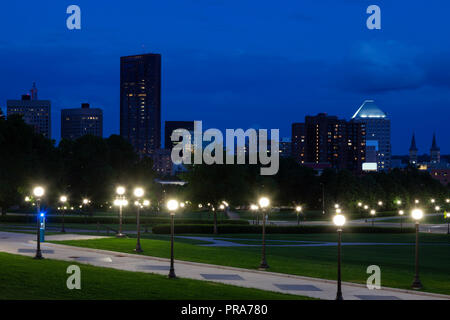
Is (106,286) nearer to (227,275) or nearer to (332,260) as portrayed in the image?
(227,275)

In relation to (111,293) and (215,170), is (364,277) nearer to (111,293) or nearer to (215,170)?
(111,293)

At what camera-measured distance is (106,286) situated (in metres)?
17.8

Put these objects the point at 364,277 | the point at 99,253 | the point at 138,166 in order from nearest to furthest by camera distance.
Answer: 1. the point at 364,277
2. the point at 99,253
3. the point at 138,166

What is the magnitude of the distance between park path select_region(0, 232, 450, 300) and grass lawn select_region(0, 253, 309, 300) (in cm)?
163

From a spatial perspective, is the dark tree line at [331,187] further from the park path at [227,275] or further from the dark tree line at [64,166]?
the park path at [227,275]

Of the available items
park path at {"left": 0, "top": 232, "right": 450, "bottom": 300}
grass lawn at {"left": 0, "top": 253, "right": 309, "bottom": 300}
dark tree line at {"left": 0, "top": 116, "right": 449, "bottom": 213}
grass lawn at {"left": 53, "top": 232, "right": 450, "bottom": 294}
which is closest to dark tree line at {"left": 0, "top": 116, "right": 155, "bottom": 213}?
dark tree line at {"left": 0, "top": 116, "right": 449, "bottom": 213}

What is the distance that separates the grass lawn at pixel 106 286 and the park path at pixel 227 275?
163 centimetres

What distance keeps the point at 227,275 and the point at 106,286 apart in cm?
654

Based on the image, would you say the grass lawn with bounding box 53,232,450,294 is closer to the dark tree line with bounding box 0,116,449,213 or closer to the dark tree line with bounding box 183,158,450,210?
the dark tree line with bounding box 0,116,449,213

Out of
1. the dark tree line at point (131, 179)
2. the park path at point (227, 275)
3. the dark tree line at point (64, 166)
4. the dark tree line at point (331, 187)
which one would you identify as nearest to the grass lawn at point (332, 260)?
the park path at point (227, 275)

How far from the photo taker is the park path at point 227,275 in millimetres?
19658
